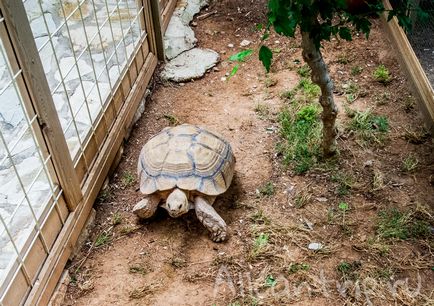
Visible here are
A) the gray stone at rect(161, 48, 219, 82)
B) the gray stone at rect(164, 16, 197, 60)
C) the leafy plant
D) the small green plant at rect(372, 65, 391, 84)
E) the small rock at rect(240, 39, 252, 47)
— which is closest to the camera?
the leafy plant

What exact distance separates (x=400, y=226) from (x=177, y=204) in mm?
1398

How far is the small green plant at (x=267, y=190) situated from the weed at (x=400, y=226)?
0.72m

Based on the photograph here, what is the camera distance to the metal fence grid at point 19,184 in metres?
2.45

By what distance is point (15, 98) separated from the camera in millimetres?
2553

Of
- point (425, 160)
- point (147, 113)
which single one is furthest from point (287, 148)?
point (147, 113)

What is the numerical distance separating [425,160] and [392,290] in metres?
1.22

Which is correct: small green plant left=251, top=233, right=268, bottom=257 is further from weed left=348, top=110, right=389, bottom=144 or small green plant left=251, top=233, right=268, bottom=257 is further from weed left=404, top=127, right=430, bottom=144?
weed left=404, top=127, right=430, bottom=144

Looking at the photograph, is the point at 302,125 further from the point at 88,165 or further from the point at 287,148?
the point at 88,165

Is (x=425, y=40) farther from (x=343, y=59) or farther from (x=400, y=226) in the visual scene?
(x=400, y=226)

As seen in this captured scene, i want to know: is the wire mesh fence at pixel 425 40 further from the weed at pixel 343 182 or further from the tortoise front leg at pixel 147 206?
the tortoise front leg at pixel 147 206

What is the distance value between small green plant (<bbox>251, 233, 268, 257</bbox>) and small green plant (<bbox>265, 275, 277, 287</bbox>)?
0.56 ft

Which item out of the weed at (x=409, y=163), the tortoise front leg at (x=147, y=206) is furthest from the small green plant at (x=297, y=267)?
the weed at (x=409, y=163)

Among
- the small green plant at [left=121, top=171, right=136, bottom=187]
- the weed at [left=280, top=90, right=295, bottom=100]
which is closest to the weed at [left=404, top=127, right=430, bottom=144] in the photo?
the weed at [left=280, top=90, right=295, bottom=100]

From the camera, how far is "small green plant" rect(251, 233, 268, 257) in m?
3.05
